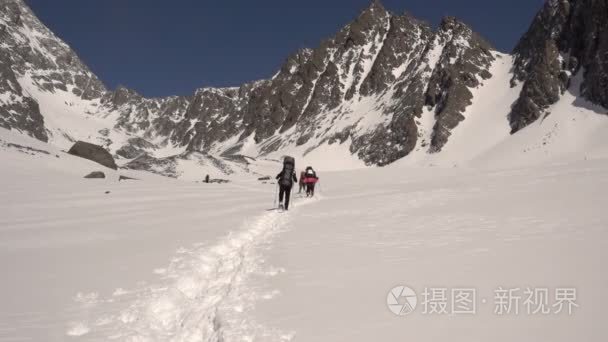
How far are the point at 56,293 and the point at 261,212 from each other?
31.1 ft

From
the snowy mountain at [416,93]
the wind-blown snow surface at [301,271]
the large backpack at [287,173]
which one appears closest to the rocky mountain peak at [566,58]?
the snowy mountain at [416,93]

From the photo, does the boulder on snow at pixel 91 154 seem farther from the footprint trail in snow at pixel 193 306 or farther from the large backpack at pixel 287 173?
the footprint trail in snow at pixel 193 306

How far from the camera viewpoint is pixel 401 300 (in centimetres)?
452

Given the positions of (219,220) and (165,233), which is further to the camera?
(219,220)

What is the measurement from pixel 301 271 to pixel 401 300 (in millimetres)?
1992

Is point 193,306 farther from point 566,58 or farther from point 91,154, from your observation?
point 566,58

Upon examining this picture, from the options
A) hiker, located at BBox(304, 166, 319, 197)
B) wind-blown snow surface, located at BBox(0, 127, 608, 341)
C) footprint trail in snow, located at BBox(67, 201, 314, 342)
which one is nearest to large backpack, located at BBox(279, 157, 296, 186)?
wind-blown snow surface, located at BBox(0, 127, 608, 341)

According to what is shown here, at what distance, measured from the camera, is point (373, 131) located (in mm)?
107875

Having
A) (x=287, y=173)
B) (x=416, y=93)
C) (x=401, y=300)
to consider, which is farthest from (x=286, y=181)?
(x=416, y=93)

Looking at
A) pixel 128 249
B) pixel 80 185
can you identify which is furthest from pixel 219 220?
pixel 80 185

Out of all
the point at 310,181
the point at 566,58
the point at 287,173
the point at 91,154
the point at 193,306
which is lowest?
the point at 193,306

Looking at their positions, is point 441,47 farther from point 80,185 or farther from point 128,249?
point 128,249

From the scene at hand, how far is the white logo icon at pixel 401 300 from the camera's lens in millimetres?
4270

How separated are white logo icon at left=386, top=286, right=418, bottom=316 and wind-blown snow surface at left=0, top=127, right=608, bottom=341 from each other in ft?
0.43
